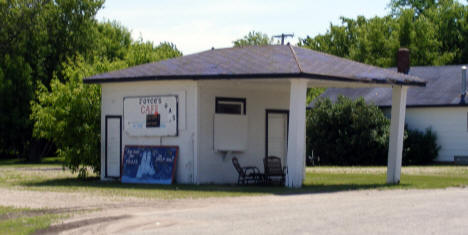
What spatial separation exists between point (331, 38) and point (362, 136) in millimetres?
37542

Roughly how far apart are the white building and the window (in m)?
0.03

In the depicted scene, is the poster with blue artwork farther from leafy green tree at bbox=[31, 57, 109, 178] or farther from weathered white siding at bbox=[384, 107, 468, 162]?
weathered white siding at bbox=[384, 107, 468, 162]

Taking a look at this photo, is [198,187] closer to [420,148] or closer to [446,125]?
[420,148]

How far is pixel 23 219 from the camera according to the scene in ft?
45.3

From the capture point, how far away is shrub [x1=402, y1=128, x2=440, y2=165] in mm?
39469

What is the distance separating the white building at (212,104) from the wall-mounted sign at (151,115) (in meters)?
0.03

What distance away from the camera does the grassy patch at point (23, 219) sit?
12.5m

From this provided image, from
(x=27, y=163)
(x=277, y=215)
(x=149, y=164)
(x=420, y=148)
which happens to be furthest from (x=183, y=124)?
(x=27, y=163)

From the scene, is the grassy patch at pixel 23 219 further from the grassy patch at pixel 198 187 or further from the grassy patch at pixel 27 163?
the grassy patch at pixel 27 163

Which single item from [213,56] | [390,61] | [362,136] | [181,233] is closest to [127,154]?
[213,56]

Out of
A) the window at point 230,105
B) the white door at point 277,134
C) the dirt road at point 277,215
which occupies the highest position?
the window at point 230,105

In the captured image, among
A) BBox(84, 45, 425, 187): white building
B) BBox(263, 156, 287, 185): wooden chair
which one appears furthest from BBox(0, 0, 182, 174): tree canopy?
BBox(263, 156, 287, 185): wooden chair

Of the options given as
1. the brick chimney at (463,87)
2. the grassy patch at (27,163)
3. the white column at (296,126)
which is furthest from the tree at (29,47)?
the white column at (296,126)

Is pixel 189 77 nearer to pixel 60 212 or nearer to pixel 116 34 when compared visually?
pixel 60 212
